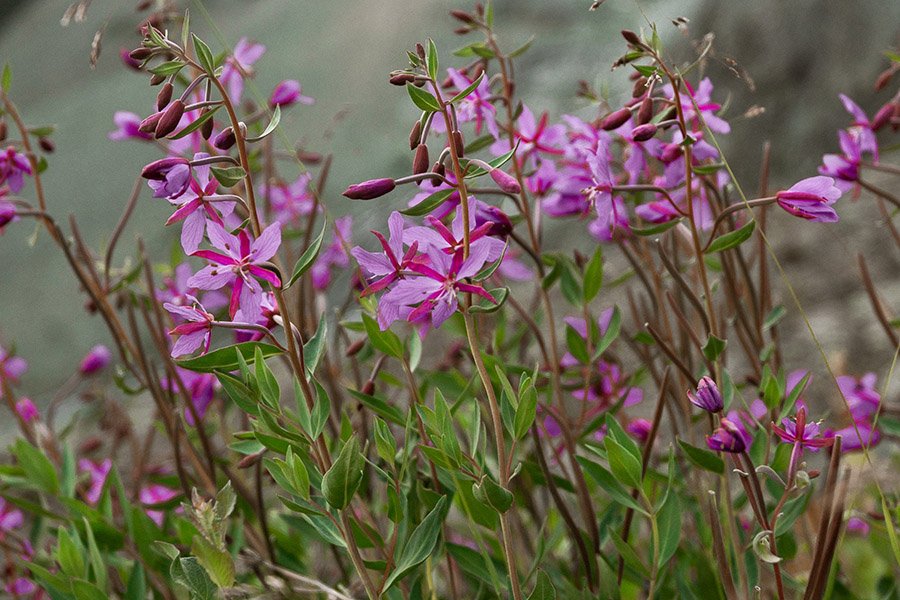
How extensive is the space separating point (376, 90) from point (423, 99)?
2.22m

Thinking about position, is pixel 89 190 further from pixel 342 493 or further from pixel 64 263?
pixel 342 493

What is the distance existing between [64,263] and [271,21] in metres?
1.02

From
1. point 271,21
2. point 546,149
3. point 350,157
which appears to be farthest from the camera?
point 271,21

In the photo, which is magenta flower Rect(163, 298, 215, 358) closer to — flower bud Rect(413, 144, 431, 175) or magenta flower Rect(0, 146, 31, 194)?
flower bud Rect(413, 144, 431, 175)

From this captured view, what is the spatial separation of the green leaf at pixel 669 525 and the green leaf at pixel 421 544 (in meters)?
0.20

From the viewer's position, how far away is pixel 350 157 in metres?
2.61

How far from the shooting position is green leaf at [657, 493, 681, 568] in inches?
30.9

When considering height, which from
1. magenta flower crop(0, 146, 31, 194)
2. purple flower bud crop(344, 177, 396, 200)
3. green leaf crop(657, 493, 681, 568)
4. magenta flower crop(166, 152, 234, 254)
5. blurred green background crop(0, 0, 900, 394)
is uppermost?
purple flower bud crop(344, 177, 396, 200)

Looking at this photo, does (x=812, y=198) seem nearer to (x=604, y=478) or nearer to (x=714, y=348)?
(x=714, y=348)

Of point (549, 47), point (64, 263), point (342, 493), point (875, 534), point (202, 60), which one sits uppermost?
point (202, 60)

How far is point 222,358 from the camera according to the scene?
645mm

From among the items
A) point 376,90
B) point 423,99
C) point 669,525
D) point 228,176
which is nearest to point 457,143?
point 423,99

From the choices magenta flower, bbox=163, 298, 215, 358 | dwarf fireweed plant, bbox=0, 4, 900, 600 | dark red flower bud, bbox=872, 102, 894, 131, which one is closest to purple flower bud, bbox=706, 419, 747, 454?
dwarf fireweed plant, bbox=0, 4, 900, 600

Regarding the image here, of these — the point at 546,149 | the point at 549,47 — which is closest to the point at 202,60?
the point at 546,149
